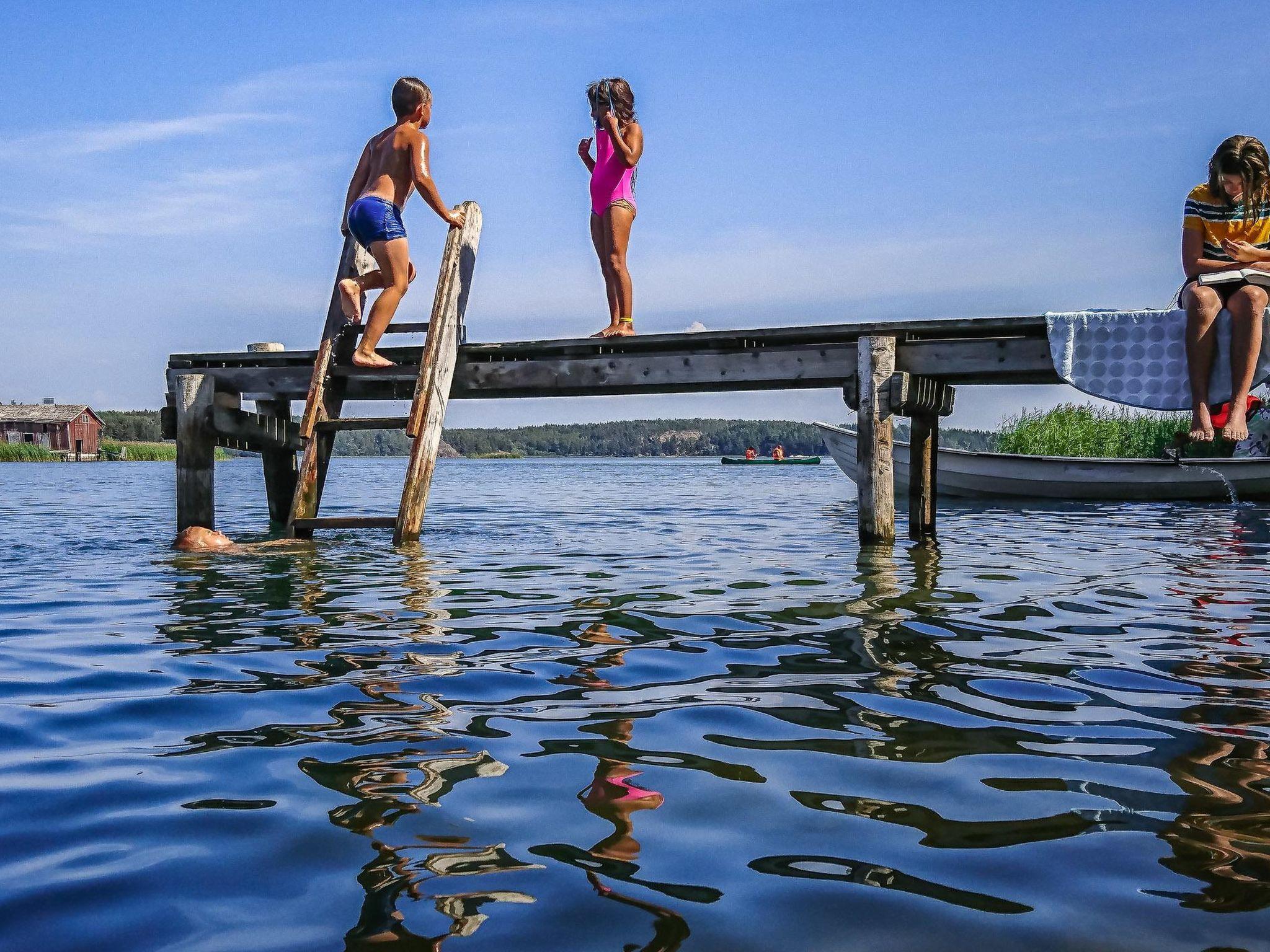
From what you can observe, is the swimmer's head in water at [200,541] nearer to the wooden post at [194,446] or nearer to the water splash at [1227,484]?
the wooden post at [194,446]

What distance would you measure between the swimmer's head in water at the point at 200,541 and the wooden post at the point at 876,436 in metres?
5.20

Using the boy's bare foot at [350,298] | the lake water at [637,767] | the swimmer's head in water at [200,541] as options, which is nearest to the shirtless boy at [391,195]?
the boy's bare foot at [350,298]

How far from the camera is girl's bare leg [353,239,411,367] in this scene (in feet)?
29.3

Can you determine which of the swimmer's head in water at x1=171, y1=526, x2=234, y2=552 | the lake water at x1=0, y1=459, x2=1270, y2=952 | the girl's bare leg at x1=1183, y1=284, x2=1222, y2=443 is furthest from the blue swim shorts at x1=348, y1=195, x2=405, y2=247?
the girl's bare leg at x1=1183, y1=284, x2=1222, y2=443

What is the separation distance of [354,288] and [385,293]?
66 centimetres

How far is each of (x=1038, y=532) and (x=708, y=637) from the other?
729cm

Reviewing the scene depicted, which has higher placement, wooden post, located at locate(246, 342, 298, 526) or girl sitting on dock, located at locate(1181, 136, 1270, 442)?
girl sitting on dock, located at locate(1181, 136, 1270, 442)

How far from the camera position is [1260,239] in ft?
23.9

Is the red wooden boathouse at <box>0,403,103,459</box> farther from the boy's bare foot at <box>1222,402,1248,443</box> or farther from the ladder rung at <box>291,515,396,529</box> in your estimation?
the boy's bare foot at <box>1222,402,1248,443</box>

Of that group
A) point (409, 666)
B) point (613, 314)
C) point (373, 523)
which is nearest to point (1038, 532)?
point (613, 314)

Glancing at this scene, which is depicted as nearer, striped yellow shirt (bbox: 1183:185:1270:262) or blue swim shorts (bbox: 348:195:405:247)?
striped yellow shirt (bbox: 1183:185:1270:262)

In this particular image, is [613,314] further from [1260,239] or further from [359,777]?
[359,777]

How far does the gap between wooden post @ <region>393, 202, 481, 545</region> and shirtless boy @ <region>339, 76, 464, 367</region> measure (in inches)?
13.3

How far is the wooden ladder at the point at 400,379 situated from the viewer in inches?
359
